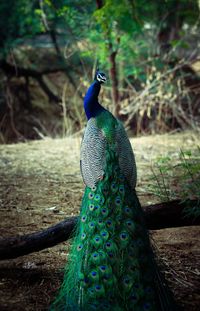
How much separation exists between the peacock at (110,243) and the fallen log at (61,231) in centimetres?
45

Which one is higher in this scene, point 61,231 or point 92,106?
point 92,106

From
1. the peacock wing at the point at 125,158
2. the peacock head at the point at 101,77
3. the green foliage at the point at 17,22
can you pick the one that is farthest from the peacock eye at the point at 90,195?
the green foliage at the point at 17,22

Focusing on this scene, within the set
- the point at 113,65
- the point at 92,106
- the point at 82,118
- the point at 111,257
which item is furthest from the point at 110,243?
the point at 82,118

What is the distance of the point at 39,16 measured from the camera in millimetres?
9305

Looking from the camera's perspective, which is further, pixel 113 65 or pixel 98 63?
pixel 98 63

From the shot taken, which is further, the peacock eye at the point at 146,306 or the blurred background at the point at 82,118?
the blurred background at the point at 82,118

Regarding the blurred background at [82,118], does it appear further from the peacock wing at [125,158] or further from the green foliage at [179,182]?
the peacock wing at [125,158]

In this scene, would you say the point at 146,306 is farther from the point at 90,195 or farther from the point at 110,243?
the point at 90,195

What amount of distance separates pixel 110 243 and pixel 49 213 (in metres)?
1.80

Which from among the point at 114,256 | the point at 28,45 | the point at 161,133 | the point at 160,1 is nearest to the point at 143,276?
the point at 114,256

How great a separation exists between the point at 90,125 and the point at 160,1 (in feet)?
22.9

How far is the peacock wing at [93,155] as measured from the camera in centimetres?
241

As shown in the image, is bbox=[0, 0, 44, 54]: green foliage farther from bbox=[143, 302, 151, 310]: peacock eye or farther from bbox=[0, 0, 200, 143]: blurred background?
bbox=[143, 302, 151, 310]: peacock eye

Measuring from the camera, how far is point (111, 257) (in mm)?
2178
